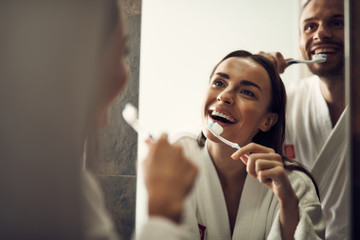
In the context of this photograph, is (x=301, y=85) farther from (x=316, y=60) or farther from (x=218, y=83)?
(x=218, y=83)

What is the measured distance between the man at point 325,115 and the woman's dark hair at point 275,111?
0.02 metres

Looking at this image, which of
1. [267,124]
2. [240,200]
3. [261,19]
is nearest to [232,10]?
[261,19]

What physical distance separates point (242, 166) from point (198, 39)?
10.4 inches

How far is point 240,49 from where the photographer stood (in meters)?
0.71

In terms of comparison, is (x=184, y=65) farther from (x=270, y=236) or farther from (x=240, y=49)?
(x=270, y=236)

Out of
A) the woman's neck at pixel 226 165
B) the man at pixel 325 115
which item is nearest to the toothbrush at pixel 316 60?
the man at pixel 325 115

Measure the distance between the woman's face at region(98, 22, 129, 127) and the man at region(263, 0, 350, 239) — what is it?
40 centimetres

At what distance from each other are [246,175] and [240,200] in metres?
0.05

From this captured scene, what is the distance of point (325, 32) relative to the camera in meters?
0.70

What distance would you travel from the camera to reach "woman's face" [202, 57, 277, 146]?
2.13 ft

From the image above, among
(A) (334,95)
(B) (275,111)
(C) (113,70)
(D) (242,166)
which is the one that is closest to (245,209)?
(D) (242,166)

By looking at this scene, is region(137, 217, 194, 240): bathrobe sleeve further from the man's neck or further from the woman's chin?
the man's neck

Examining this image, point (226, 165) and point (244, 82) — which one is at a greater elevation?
point (244, 82)

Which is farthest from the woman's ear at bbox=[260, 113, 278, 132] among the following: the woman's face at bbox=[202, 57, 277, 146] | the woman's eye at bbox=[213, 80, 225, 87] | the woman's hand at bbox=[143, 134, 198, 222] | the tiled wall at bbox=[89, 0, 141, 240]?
the woman's hand at bbox=[143, 134, 198, 222]
